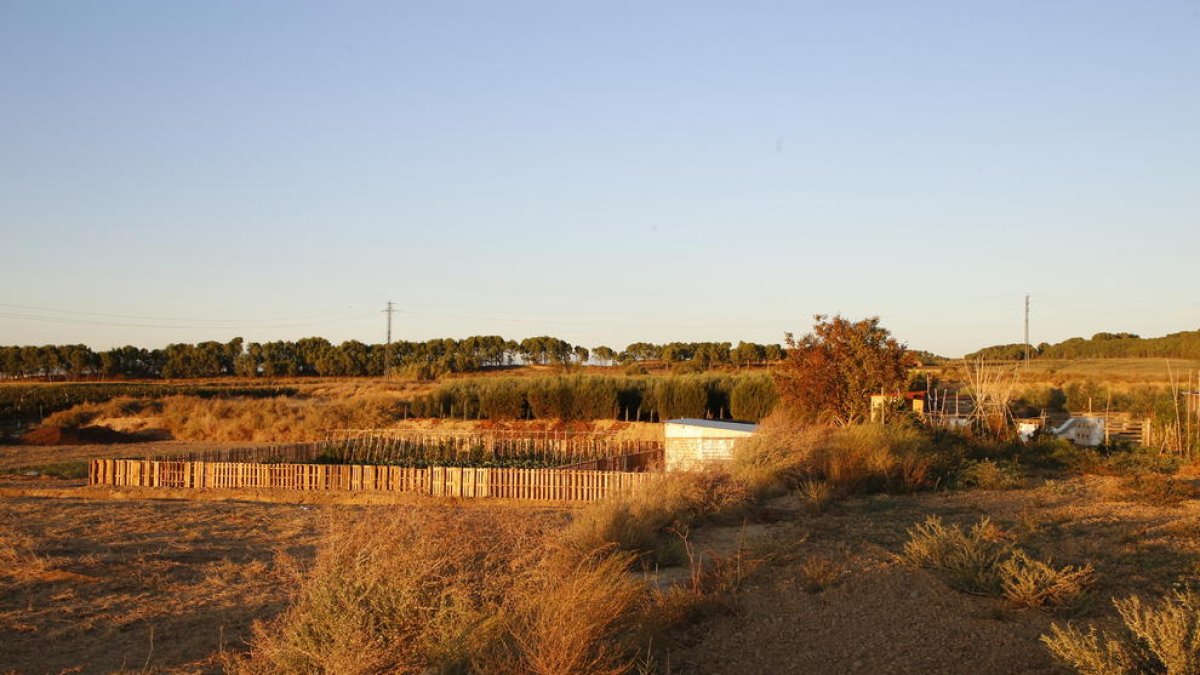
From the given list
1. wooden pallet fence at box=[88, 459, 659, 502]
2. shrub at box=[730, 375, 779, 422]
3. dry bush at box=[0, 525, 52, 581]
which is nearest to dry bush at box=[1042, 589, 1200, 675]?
dry bush at box=[0, 525, 52, 581]

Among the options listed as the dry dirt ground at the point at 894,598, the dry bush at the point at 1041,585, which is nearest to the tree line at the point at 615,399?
the dry dirt ground at the point at 894,598

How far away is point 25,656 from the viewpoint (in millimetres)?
8391

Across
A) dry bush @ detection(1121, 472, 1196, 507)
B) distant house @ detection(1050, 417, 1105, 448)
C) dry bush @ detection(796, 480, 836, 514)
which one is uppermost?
distant house @ detection(1050, 417, 1105, 448)

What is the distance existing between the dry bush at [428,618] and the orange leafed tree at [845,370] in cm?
1524

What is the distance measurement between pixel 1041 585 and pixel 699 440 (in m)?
14.4

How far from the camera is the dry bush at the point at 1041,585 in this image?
6910 mm

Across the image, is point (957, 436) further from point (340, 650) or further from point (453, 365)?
point (453, 365)

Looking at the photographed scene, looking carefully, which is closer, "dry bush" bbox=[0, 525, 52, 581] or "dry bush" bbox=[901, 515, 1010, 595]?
"dry bush" bbox=[901, 515, 1010, 595]

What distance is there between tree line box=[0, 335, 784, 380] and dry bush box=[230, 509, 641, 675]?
67.8 m

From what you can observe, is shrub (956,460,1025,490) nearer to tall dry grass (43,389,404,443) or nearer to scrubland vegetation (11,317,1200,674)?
scrubland vegetation (11,317,1200,674)

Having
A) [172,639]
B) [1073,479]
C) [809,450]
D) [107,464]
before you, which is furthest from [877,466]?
[107,464]

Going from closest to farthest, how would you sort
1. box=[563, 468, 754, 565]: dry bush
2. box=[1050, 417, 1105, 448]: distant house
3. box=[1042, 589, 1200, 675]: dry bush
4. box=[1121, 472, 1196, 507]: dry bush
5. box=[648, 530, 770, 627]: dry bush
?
box=[1042, 589, 1200, 675]: dry bush, box=[648, 530, 770, 627]: dry bush, box=[563, 468, 754, 565]: dry bush, box=[1121, 472, 1196, 507]: dry bush, box=[1050, 417, 1105, 448]: distant house

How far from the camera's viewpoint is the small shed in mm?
20391

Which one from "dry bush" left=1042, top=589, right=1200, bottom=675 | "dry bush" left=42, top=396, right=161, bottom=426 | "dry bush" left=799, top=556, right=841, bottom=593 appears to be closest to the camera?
"dry bush" left=1042, top=589, right=1200, bottom=675
